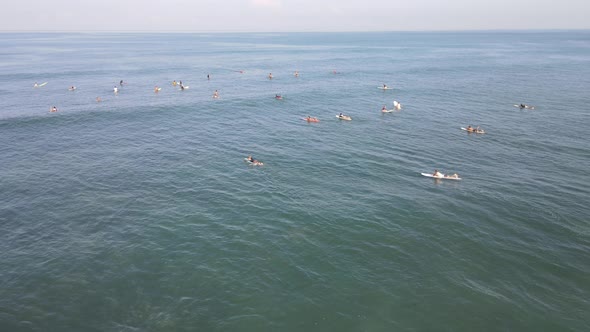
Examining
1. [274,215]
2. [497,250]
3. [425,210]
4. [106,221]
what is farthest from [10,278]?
[497,250]

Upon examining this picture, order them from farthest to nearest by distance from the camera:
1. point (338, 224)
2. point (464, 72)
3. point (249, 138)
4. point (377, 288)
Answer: point (464, 72) → point (249, 138) → point (338, 224) → point (377, 288)

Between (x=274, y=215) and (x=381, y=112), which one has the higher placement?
(x=381, y=112)

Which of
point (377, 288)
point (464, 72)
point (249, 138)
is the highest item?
point (464, 72)

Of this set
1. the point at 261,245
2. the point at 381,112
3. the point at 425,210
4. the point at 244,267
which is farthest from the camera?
the point at 381,112

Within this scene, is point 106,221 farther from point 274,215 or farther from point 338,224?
point 338,224

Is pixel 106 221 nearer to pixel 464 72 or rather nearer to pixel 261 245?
pixel 261 245

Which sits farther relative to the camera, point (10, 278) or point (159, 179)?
point (159, 179)
